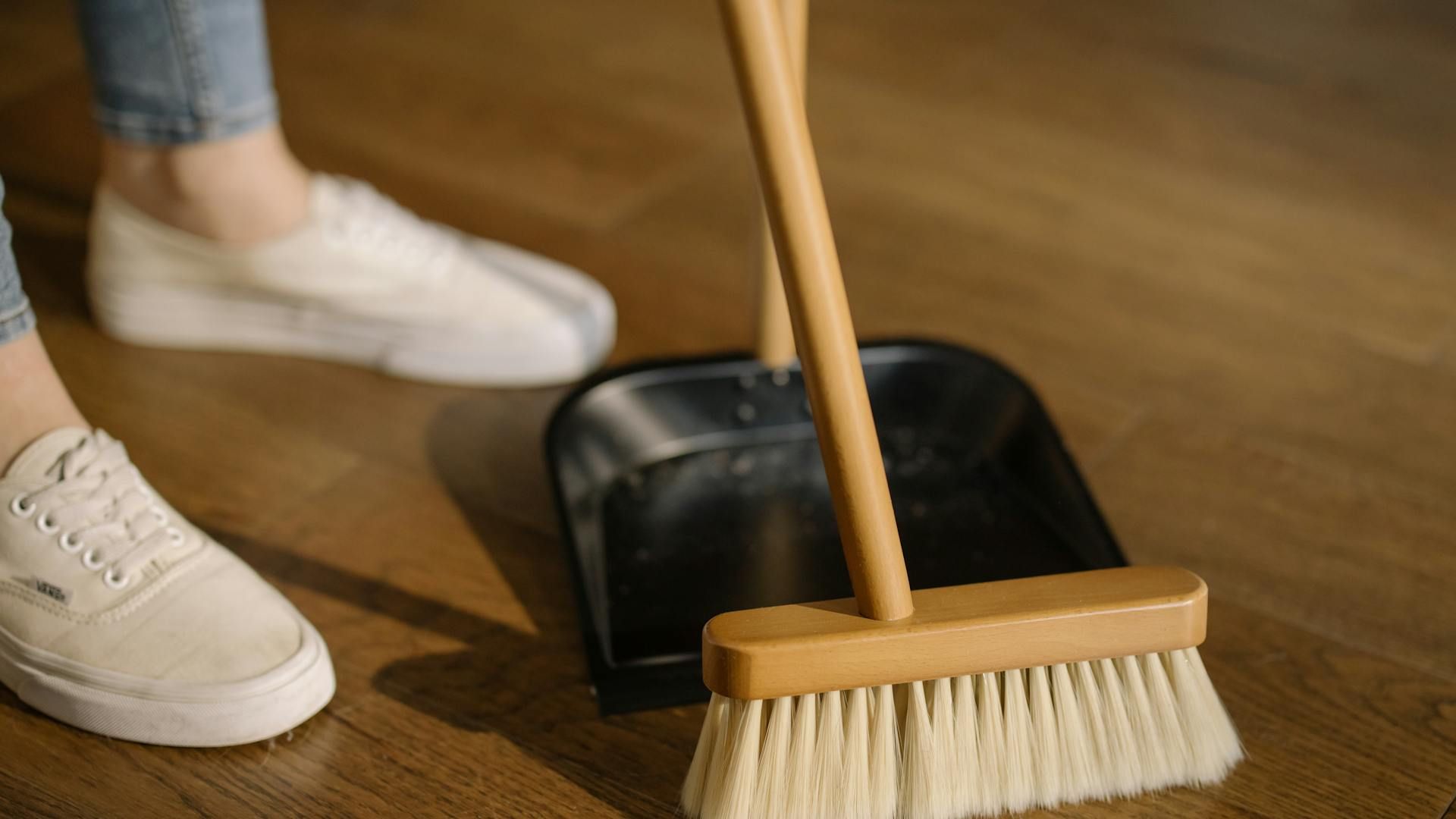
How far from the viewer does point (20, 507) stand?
0.60 metres

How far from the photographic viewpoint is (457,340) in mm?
855

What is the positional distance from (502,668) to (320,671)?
0.08 meters

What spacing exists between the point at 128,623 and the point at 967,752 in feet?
1.21

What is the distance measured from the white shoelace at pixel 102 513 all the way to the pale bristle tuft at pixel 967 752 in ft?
1.19

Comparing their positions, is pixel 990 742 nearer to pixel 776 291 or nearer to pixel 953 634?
pixel 953 634

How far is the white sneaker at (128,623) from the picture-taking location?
59 cm

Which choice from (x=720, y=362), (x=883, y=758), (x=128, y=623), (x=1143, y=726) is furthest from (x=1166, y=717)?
(x=128, y=623)

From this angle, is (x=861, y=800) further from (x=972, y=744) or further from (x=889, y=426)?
(x=889, y=426)

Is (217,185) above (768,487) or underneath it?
above

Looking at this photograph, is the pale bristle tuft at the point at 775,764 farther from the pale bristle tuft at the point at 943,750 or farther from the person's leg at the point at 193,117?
the person's leg at the point at 193,117

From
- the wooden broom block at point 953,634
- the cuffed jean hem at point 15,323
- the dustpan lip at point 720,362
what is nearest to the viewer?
the wooden broom block at point 953,634

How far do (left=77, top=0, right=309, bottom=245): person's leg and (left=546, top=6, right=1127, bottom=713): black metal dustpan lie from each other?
0.26 metres

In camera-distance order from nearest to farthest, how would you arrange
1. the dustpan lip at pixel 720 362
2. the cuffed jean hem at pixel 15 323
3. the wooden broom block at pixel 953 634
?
the wooden broom block at pixel 953 634
the cuffed jean hem at pixel 15 323
the dustpan lip at pixel 720 362

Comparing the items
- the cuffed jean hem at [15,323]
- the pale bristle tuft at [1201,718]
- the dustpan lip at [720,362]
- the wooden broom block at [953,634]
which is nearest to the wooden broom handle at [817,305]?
the wooden broom block at [953,634]
